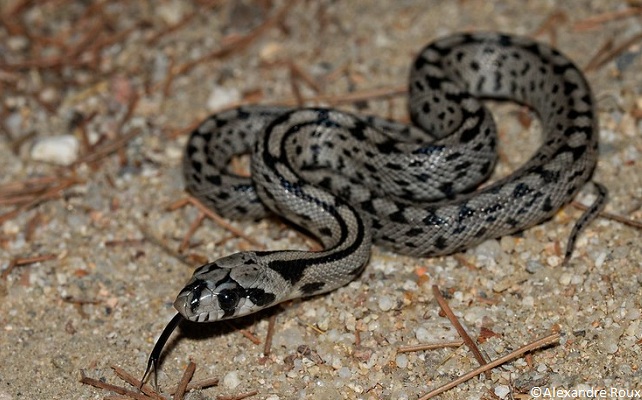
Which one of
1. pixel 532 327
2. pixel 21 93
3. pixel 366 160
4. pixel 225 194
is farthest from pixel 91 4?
pixel 532 327

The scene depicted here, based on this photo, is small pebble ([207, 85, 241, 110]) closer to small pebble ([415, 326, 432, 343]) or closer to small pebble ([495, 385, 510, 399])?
small pebble ([415, 326, 432, 343])

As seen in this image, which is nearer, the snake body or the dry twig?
the dry twig

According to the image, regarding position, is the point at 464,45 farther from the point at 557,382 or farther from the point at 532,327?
the point at 557,382

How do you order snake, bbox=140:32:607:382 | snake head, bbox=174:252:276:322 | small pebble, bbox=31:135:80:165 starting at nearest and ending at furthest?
snake head, bbox=174:252:276:322 → snake, bbox=140:32:607:382 → small pebble, bbox=31:135:80:165

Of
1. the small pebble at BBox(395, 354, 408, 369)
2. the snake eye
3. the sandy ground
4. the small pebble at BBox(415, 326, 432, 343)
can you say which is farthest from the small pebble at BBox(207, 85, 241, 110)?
the small pebble at BBox(395, 354, 408, 369)

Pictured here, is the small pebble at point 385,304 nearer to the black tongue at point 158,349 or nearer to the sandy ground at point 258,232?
the sandy ground at point 258,232

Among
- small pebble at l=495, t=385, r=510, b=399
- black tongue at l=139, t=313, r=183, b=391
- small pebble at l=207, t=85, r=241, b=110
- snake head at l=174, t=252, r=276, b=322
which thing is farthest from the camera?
small pebble at l=207, t=85, r=241, b=110
